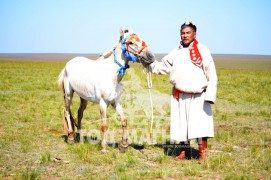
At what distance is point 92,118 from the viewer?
424 inches

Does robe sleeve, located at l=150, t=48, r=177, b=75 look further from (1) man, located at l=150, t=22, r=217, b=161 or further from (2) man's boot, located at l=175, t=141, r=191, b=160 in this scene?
(2) man's boot, located at l=175, t=141, r=191, b=160

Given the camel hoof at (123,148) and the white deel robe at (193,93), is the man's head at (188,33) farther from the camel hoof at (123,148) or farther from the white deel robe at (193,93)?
the camel hoof at (123,148)

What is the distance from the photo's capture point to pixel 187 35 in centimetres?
589

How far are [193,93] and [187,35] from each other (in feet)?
3.52

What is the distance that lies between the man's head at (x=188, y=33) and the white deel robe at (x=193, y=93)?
0.55ft

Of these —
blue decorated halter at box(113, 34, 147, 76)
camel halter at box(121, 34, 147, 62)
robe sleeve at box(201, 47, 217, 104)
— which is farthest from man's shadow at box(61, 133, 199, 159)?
camel halter at box(121, 34, 147, 62)

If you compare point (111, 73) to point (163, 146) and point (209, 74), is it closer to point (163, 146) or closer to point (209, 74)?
point (209, 74)

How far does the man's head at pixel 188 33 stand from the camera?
584 cm

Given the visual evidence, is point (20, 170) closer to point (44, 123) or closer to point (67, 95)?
point (67, 95)

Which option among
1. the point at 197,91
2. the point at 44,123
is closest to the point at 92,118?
the point at 44,123

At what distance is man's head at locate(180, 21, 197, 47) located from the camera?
584cm

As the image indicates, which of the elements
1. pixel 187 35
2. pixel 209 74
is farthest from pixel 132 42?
pixel 209 74

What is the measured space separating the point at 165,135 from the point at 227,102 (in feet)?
24.0

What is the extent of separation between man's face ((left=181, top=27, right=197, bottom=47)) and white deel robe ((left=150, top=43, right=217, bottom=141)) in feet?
0.50
